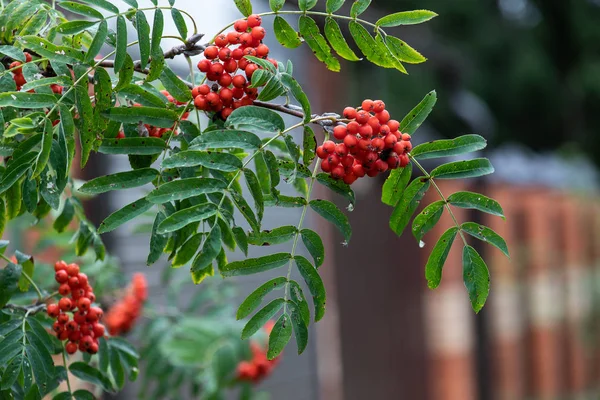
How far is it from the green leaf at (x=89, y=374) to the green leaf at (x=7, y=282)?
0.17 meters

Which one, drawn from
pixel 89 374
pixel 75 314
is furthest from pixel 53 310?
pixel 89 374

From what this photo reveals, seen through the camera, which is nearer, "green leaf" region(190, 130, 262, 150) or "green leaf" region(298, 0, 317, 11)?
"green leaf" region(190, 130, 262, 150)

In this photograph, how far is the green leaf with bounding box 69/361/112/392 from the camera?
3.92 feet

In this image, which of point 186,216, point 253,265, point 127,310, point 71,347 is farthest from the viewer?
point 127,310

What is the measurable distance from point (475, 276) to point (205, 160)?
1.28 ft

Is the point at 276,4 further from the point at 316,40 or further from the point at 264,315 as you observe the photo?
the point at 264,315

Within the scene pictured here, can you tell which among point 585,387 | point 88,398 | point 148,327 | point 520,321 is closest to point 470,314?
point 520,321

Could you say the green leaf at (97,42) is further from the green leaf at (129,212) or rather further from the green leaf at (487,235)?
the green leaf at (487,235)

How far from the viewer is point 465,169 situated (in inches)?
42.1

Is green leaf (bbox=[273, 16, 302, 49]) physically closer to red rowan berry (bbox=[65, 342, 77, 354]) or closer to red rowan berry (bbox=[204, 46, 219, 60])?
red rowan berry (bbox=[204, 46, 219, 60])

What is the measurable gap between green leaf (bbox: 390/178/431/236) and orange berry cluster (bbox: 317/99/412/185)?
0.07 m

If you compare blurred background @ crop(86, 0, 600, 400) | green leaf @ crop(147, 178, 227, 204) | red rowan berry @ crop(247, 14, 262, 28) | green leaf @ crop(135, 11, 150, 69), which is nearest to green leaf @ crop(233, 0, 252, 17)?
red rowan berry @ crop(247, 14, 262, 28)

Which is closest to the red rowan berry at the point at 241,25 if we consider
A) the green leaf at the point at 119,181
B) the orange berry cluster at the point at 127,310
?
the green leaf at the point at 119,181

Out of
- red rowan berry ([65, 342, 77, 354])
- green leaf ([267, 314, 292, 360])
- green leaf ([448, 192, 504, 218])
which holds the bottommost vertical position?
red rowan berry ([65, 342, 77, 354])
